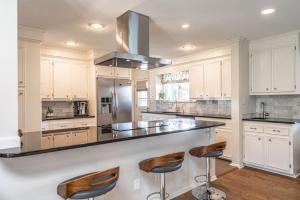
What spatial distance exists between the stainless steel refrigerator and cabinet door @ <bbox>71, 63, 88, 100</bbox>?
0.44 m

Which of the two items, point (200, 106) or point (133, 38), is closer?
point (133, 38)

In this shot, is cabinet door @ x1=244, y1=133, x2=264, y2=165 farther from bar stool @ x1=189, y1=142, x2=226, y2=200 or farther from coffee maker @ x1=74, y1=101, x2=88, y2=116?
coffee maker @ x1=74, y1=101, x2=88, y2=116

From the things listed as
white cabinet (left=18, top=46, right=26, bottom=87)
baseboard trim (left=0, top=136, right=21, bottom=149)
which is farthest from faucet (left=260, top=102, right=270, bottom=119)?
white cabinet (left=18, top=46, right=26, bottom=87)

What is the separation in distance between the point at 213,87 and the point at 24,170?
4187mm

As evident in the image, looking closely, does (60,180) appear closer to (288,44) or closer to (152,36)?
(152,36)

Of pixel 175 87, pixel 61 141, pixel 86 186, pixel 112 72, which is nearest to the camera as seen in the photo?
pixel 86 186

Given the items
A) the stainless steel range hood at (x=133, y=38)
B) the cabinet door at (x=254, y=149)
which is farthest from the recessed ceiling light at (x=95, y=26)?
the cabinet door at (x=254, y=149)

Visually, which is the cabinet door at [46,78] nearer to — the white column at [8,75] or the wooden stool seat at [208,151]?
the white column at [8,75]

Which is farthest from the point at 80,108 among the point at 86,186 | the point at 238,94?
the point at 86,186

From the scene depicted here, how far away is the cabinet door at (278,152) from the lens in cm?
352

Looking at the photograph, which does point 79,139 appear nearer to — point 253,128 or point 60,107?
point 253,128

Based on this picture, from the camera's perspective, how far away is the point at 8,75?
172cm

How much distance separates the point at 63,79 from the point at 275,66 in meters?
4.62

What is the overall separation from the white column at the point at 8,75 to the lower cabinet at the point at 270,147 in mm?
3868
